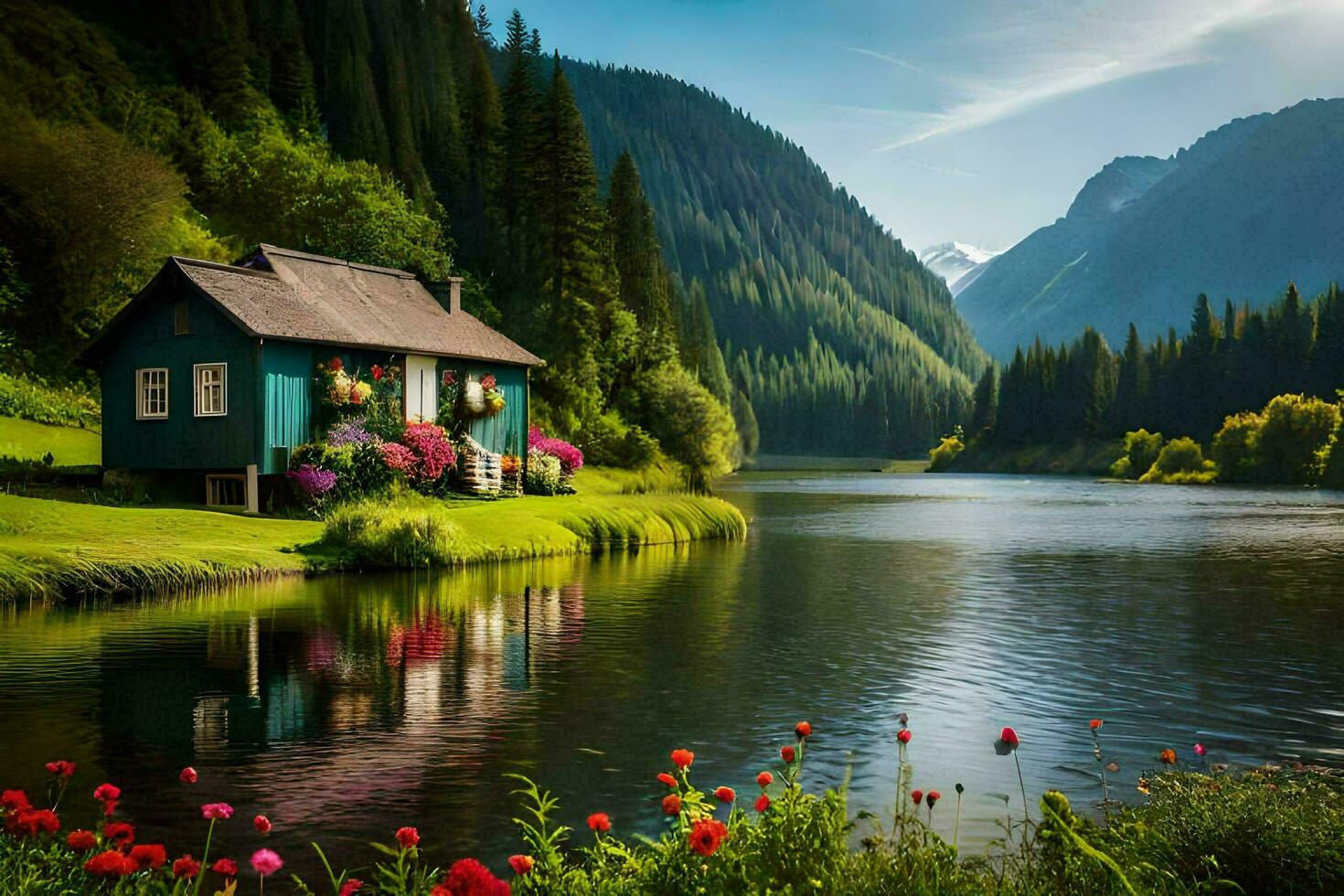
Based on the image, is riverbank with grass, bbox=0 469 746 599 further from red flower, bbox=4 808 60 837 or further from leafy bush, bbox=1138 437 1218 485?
leafy bush, bbox=1138 437 1218 485

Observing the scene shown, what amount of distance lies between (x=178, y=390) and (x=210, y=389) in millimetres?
1300

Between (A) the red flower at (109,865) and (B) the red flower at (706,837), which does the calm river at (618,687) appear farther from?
(B) the red flower at (706,837)

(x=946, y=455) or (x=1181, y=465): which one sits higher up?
(x=946, y=455)

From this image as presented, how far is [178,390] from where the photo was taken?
128ft

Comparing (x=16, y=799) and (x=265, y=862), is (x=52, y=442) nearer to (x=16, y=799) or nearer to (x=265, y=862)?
(x=16, y=799)

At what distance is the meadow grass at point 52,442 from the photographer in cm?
4341

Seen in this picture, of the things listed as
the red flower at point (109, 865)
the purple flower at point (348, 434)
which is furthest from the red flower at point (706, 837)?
the purple flower at point (348, 434)

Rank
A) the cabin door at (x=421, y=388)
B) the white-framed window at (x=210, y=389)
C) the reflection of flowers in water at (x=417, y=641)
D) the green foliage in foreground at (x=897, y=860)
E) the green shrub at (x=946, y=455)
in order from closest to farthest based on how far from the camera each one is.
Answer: the green foliage in foreground at (x=897, y=860) → the reflection of flowers in water at (x=417, y=641) → the white-framed window at (x=210, y=389) → the cabin door at (x=421, y=388) → the green shrub at (x=946, y=455)

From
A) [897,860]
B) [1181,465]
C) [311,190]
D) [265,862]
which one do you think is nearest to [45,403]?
[311,190]

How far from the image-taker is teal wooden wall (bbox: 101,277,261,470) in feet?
124

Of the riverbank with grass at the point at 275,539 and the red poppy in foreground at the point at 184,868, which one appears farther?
the riverbank with grass at the point at 275,539

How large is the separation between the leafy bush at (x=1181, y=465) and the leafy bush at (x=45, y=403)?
109 metres

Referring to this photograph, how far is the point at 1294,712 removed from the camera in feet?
49.6

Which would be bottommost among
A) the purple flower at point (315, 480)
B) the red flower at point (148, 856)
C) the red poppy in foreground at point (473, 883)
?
the red flower at point (148, 856)
